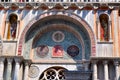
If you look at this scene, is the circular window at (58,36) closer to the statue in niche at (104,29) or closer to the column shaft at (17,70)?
the statue in niche at (104,29)

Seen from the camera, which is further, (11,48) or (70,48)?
(70,48)

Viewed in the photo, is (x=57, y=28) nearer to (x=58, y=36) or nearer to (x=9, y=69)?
(x=58, y=36)

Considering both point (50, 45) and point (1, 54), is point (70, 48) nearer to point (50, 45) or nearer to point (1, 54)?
point (50, 45)

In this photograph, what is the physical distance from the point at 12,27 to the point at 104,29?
6.26 m

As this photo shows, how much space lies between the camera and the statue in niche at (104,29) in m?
16.6

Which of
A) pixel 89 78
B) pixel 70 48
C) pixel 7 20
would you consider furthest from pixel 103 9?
pixel 89 78

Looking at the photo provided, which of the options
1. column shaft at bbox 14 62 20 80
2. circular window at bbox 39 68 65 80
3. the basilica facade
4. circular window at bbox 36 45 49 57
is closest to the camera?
column shaft at bbox 14 62 20 80

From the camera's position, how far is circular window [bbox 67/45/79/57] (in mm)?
17062

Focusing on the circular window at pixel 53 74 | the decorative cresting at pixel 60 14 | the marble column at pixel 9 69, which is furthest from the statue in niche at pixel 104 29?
the marble column at pixel 9 69

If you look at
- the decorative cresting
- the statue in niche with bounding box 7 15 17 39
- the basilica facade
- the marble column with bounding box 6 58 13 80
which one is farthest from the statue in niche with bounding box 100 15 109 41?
the marble column with bounding box 6 58 13 80

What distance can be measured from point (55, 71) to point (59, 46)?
1758 mm

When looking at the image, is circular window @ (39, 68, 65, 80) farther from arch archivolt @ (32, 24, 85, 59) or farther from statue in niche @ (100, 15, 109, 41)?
statue in niche @ (100, 15, 109, 41)

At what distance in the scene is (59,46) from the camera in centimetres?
1730

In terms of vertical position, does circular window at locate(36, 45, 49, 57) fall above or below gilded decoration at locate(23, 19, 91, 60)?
below
